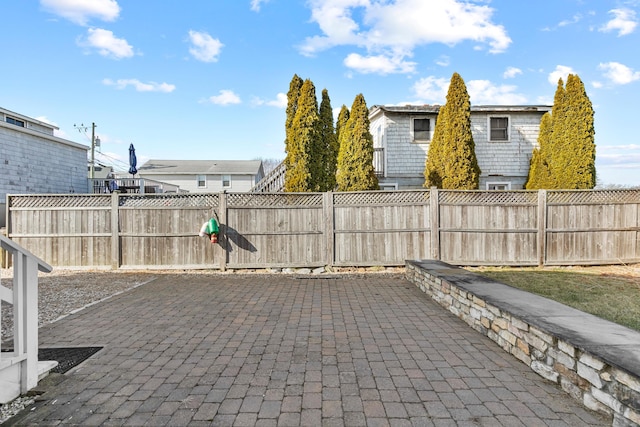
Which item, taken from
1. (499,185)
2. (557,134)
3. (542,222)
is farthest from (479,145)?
(542,222)

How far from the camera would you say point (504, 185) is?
43.4 ft

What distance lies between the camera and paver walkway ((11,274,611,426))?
7.76 ft

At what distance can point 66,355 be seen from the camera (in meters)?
3.48

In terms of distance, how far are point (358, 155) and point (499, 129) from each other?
21.5ft

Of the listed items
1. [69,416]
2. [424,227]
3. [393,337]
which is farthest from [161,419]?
[424,227]

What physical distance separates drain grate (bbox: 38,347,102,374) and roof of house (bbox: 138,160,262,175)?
2599 cm

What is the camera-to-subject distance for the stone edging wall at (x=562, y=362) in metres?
2.07

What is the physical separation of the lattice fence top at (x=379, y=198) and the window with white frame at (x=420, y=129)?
17.0 ft

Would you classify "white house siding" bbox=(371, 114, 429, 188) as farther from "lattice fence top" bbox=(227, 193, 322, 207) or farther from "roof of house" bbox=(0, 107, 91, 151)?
"roof of house" bbox=(0, 107, 91, 151)

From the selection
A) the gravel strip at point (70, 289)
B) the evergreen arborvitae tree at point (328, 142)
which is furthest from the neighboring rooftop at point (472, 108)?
the gravel strip at point (70, 289)

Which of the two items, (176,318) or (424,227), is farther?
(424,227)

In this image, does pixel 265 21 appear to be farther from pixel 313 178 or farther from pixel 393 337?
pixel 393 337

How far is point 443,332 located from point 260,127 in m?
16.0

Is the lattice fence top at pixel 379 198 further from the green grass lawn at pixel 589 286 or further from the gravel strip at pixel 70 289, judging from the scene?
the gravel strip at pixel 70 289
